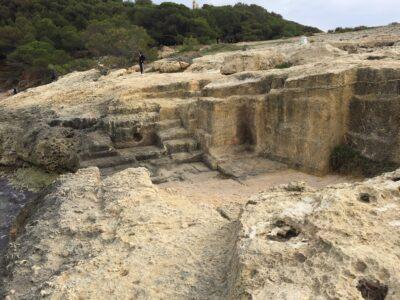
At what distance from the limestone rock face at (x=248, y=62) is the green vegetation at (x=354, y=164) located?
16.4 feet

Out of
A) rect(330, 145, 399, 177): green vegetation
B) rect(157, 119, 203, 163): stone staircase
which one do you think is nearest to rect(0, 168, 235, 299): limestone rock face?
rect(330, 145, 399, 177): green vegetation

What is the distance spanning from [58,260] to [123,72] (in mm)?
14128

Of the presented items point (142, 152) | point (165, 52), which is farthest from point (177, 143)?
point (165, 52)

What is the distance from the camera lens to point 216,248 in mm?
4488

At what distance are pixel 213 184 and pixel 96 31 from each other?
22616 millimetres

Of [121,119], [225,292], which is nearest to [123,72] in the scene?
[121,119]

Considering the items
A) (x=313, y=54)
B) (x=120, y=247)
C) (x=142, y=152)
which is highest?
(x=313, y=54)

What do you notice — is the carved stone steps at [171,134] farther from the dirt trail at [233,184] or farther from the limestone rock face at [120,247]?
the limestone rock face at [120,247]

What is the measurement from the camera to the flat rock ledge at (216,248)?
3.21 m

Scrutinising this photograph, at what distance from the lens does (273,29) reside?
35.0 m

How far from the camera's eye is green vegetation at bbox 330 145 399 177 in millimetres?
8414

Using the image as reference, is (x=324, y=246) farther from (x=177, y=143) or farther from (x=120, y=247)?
(x=177, y=143)

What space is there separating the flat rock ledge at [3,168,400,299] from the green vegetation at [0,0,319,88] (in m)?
20.1

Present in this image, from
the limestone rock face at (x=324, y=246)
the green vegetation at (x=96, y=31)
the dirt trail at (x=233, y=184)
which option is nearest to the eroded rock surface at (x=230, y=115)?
the dirt trail at (x=233, y=184)
